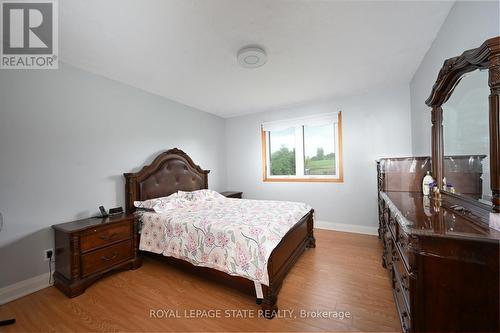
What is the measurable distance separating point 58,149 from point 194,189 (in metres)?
2.01

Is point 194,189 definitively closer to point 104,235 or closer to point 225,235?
point 104,235

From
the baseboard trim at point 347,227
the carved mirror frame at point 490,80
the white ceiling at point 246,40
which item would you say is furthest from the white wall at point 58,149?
the carved mirror frame at point 490,80

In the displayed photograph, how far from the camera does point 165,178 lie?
3.27m

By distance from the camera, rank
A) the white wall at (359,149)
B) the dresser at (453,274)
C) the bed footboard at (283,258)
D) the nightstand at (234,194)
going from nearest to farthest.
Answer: the dresser at (453,274), the bed footboard at (283,258), the white wall at (359,149), the nightstand at (234,194)

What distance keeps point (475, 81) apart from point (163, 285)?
10.2 feet

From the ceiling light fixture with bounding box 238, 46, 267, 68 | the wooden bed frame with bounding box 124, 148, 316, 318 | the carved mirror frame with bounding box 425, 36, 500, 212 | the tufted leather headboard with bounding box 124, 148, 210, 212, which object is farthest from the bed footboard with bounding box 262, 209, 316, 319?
the tufted leather headboard with bounding box 124, 148, 210, 212

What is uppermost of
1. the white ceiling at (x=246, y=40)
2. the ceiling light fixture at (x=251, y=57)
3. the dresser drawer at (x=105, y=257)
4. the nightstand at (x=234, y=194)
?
the white ceiling at (x=246, y=40)

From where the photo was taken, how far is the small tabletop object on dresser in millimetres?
1984

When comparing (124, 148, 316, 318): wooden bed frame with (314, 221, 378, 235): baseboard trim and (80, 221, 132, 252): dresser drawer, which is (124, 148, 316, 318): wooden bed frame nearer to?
(80, 221, 132, 252): dresser drawer

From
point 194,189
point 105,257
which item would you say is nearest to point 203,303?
point 105,257

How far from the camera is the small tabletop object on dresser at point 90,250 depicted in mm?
1984

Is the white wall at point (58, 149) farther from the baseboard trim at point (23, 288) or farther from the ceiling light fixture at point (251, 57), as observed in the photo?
the ceiling light fixture at point (251, 57)

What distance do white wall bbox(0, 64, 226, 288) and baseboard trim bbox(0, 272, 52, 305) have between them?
5 centimetres

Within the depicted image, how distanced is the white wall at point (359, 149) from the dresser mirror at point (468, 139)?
67.8 inches
